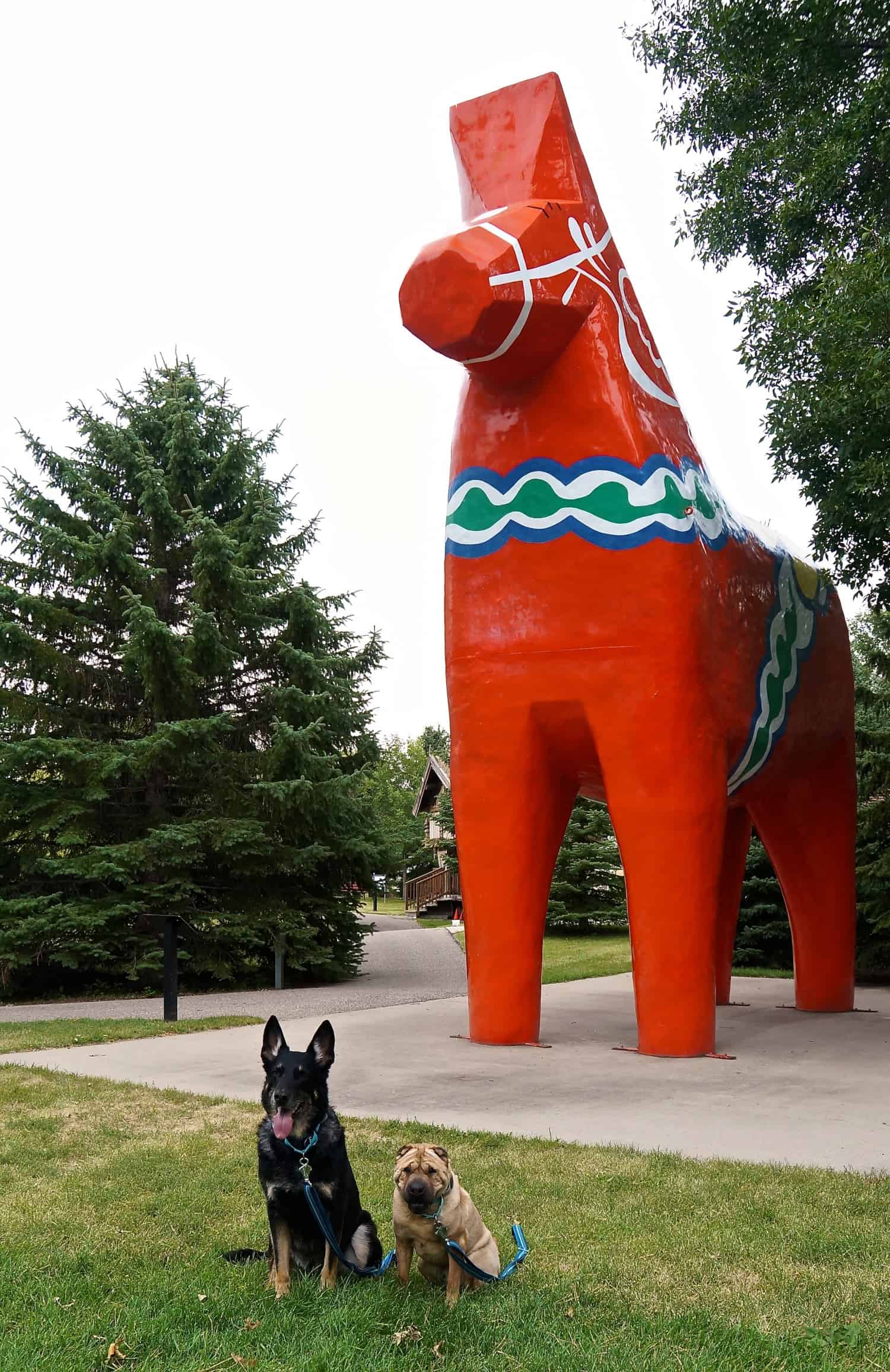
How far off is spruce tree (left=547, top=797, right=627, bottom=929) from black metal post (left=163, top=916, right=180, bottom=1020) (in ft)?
49.7

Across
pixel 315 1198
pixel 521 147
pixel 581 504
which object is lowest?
pixel 315 1198

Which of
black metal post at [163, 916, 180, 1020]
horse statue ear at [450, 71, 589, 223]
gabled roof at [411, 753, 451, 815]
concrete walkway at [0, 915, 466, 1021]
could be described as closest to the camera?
horse statue ear at [450, 71, 589, 223]

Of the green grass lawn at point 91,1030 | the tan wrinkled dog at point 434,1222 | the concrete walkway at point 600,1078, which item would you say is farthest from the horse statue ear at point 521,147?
the green grass lawn at point 91,1030

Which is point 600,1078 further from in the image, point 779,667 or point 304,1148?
point 304,1148

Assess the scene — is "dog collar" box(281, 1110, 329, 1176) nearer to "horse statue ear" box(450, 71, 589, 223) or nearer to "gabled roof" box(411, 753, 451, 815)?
"horse statue ear" box(450, 71, 589, 223)

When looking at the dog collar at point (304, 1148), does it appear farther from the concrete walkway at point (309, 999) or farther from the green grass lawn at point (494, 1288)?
the concrete walkway at point (309, 999)

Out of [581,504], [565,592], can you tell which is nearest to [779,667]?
[565,592]

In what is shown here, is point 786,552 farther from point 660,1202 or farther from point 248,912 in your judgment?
point 248,912

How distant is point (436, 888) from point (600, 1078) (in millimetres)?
32376

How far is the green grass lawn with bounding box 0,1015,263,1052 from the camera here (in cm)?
977

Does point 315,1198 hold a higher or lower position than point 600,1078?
higher

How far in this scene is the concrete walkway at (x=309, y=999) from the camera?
1266cm

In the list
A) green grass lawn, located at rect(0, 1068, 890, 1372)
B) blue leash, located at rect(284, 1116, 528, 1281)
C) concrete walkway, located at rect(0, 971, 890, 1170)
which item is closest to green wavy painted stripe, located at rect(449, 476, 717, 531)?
concrete walkway, located at rect(0, 971, 890, 1170)

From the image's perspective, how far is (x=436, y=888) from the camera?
39.6 metres
